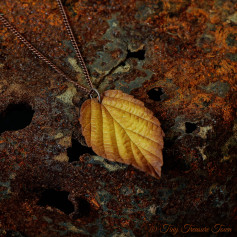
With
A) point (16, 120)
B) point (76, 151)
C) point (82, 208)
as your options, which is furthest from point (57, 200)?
point (16, 120)

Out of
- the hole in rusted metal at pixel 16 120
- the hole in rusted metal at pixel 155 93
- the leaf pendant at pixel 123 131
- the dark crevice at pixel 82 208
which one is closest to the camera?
the leaf pendant at pixel 123 131

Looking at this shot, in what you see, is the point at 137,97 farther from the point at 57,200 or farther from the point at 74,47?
the point at 57,200

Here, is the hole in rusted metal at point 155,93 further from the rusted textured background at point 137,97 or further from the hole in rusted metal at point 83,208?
the hole in rusted metal at point 83,208

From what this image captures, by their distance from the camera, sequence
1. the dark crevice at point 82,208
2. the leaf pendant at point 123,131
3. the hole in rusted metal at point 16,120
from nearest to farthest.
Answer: the leaf pendant at point 123,131, the dark crevice at point 82,208, the hole in rusted metal at point 16,120

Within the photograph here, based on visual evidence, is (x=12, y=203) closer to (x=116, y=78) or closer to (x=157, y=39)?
(x=116, y=78)

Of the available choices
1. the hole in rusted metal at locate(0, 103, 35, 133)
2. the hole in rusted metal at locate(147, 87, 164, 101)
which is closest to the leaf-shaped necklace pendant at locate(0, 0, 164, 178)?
the hole in rusted metal at locate(147, 87, 164, 101)

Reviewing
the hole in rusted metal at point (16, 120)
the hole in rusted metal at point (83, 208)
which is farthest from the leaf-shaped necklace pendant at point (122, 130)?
the hole in rusted metal at point (16, 120)

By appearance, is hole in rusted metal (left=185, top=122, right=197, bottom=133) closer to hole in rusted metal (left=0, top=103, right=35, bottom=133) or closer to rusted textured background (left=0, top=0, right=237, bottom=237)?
rusted textured background (left=0, top=0, right=237, bottom=237)

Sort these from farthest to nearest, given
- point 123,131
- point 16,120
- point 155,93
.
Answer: point 16,120, point 155,93, point 123,131
